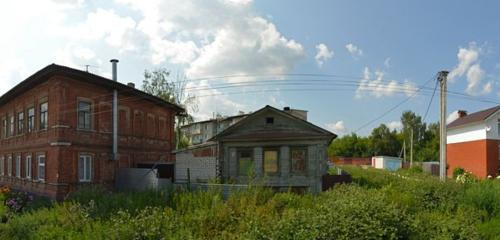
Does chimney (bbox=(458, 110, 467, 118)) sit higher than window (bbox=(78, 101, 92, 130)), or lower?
higher

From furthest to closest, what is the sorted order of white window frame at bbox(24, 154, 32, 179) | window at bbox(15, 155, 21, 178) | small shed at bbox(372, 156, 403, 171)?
small shed at bbox(372, 156, 403, 171) < window at bbox(15, 155, 21, 178) < white window frame at bbox(24, 154, 32, 179)

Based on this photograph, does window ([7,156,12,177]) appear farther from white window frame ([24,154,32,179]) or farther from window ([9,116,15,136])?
white window frame ([24,154,32,179])

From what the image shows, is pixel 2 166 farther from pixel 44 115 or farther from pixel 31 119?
pixel 44 115

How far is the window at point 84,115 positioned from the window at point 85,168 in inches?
60.3

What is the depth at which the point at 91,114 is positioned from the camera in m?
21.9

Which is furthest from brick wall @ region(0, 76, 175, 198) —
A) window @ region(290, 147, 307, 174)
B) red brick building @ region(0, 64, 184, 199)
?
window @ region(290, 147, 307, 174)

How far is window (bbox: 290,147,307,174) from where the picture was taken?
73.3 feet

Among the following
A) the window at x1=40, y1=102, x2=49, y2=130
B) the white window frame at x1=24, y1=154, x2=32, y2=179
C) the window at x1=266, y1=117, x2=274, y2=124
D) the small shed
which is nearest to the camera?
the window at x1=40, y1=102, x2=49, y2=130

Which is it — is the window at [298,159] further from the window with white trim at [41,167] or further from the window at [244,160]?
the window with white trim at [41,167]

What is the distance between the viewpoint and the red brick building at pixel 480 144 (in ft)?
117

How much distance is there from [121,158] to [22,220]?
470 inches

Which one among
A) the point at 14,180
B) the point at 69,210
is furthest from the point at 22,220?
the point at 14,180

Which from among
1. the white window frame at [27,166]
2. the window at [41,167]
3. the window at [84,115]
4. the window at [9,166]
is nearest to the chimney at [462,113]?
the window at [84,115]

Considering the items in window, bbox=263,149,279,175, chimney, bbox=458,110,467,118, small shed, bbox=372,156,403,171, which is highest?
chimney, bbox=458,110,467,118
